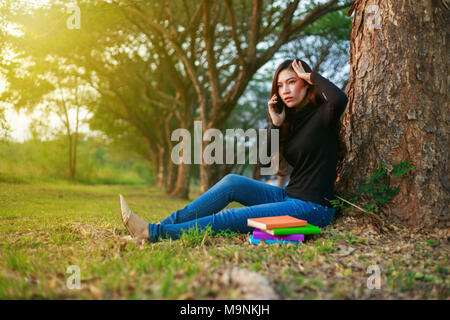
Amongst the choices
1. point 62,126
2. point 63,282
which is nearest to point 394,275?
point 63,282

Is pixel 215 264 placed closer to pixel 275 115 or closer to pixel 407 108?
pixel 275 115

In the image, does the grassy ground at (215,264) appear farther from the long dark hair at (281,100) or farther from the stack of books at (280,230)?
the long dark hair at (281,100)

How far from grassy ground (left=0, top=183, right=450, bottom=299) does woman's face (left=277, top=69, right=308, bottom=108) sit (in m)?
1.26

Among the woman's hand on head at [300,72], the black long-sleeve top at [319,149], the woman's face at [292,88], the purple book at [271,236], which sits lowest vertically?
the purple book at [271,236]

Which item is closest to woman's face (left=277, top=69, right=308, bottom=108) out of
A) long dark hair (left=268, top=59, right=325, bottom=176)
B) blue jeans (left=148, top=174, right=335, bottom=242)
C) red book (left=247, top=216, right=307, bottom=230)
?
long dark hair (left=268, top=59, right=325, bottom=176)

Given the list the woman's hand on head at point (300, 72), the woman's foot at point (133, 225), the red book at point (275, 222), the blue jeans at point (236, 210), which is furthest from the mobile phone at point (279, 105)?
the woman's foot at point (133, 225)

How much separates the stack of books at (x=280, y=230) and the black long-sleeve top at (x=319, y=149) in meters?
0.30

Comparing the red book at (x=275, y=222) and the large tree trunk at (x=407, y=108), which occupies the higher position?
the large tree trunk at (x=407, y=108)

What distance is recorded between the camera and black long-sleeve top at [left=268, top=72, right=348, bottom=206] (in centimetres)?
289

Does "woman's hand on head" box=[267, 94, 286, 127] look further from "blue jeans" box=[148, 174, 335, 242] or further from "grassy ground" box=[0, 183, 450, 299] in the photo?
"grassy ground" box=[0, 183, 450, 299]

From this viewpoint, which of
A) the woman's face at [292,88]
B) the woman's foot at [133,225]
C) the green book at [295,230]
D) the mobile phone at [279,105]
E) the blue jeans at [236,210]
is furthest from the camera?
the mobile phone at [279,105]

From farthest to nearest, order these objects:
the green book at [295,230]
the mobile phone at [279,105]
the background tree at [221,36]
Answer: the background tree at [221,36]
the mobile phone at [279,105]
the green book at [295,230]

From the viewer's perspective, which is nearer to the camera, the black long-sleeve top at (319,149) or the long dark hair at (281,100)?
the black long-sleeve top at (319,149)

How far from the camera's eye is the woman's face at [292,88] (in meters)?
3.24
